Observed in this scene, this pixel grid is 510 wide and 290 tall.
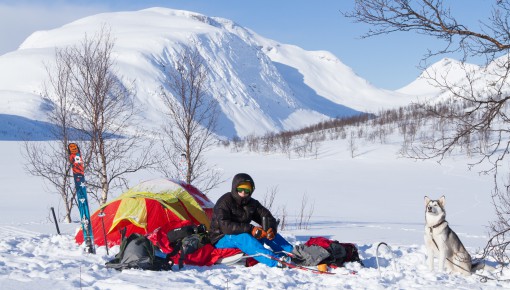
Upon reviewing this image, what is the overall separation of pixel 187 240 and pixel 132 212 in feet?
8.44

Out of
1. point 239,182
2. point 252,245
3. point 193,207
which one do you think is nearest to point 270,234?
point 252,245

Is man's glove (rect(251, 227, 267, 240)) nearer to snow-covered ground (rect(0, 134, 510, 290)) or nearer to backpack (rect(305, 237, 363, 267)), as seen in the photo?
snow-covered ground (rect(0, 134, 510, 290))

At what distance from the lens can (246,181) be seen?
316 inches

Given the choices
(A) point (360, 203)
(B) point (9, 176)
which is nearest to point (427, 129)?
(A) point (360, 203)

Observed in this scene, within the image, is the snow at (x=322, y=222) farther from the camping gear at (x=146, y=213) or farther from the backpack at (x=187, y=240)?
the camping gear at (x=146, y=213)

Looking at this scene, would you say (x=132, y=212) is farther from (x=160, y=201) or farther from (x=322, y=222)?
(x=322, y=222)

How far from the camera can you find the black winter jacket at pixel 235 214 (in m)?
7.77

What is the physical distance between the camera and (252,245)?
24.6 ft

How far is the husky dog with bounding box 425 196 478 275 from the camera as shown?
704 cm

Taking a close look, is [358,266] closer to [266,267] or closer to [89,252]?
[266,267]

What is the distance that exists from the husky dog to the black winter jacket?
2.43 meters

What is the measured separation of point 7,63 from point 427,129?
154175 mm

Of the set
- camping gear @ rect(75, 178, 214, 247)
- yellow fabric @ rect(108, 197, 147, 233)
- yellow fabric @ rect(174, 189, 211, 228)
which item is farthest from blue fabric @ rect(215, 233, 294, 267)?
yellow fabric @ rect(174, 189, 211, 228)

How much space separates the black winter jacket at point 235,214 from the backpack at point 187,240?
0.55 ft
